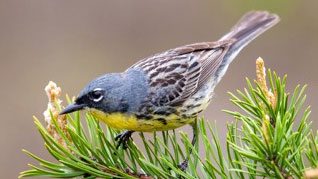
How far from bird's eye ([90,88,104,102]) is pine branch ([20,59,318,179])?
1.80ft

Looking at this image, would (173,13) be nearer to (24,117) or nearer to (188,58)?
(24,117)

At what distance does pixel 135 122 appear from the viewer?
154 inches

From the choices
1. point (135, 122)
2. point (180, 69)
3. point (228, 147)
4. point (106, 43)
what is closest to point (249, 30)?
point (180, 69)

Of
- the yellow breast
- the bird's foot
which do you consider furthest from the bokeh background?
the bird's foot

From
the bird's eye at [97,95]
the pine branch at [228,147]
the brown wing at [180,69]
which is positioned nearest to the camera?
the pine branch at [228,147]

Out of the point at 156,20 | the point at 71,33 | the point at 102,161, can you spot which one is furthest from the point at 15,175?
the point at 102,161

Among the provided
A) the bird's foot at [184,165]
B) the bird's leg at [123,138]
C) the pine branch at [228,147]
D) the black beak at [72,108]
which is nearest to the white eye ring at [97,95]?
the black beak at [72,108]

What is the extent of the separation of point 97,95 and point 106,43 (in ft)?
19.4

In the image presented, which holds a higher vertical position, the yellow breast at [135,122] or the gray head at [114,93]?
the gray head at [114,93]

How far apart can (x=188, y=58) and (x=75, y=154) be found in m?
2.03

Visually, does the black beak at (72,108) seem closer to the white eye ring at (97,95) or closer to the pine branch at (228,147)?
the pine branch at (228,147)

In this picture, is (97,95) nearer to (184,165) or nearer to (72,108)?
(72,108)

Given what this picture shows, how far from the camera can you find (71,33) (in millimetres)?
9883

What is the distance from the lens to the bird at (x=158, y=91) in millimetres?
3830
